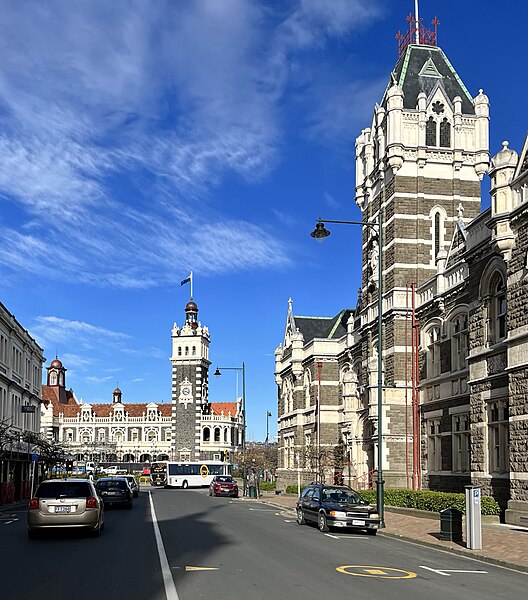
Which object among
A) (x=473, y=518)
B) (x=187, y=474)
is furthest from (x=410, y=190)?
(x=187, y=474)

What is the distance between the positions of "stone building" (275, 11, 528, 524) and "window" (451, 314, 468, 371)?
0.17 feet

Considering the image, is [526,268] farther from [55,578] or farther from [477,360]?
[55,578]

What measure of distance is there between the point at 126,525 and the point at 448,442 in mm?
15158

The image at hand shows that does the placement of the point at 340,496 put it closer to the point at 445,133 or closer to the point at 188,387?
the point at 445,133

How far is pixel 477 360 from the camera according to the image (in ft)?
90.1

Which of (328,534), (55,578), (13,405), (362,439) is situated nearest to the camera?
(55,578)

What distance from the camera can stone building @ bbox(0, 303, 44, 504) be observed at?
1769 inches

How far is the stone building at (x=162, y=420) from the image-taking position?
408 feet

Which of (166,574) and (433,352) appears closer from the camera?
(166,574)

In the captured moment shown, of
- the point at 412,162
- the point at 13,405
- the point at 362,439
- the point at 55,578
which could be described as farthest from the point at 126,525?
the point at 13,405

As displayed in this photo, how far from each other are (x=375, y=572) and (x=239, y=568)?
238cm

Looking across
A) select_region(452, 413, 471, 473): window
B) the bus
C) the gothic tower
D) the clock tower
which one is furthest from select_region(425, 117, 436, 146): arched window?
the clock tower

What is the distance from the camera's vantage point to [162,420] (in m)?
138

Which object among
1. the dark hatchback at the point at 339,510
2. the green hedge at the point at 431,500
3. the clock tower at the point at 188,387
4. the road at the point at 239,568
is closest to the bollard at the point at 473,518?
the road at the point at 239,568
